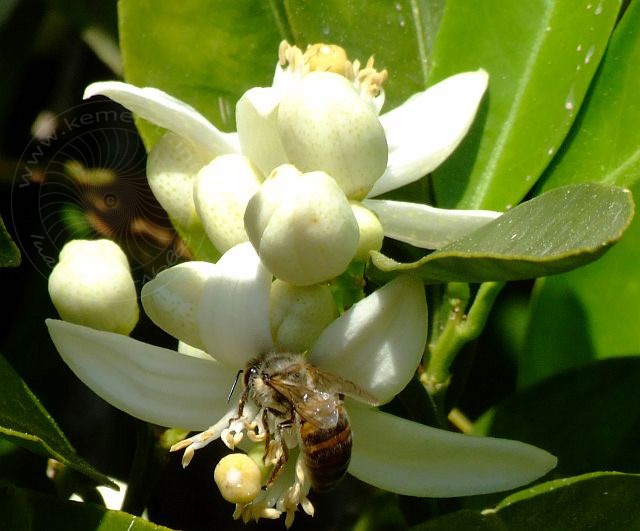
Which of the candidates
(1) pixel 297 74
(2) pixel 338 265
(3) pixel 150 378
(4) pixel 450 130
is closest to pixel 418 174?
(4) pixel 450 130

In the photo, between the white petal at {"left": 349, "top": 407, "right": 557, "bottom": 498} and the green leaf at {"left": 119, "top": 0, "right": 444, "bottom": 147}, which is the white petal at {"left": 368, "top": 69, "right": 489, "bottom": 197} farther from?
the white petal at {"left": 349, "top": 407, "right": 557, "bottom": 498}

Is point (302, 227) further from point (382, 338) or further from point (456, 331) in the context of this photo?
point (456, 331)

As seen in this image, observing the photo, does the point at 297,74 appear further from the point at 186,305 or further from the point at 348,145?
the point at 186,305

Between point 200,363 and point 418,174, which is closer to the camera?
point 200,363

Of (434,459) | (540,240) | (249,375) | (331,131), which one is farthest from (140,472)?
(540,240)

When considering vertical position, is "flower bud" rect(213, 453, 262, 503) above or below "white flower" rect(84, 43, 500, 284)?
below

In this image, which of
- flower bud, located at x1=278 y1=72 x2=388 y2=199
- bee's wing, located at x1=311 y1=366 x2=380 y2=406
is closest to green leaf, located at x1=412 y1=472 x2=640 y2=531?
bee's wing, located at x1=311 y1=366 x2=380 y2=406
